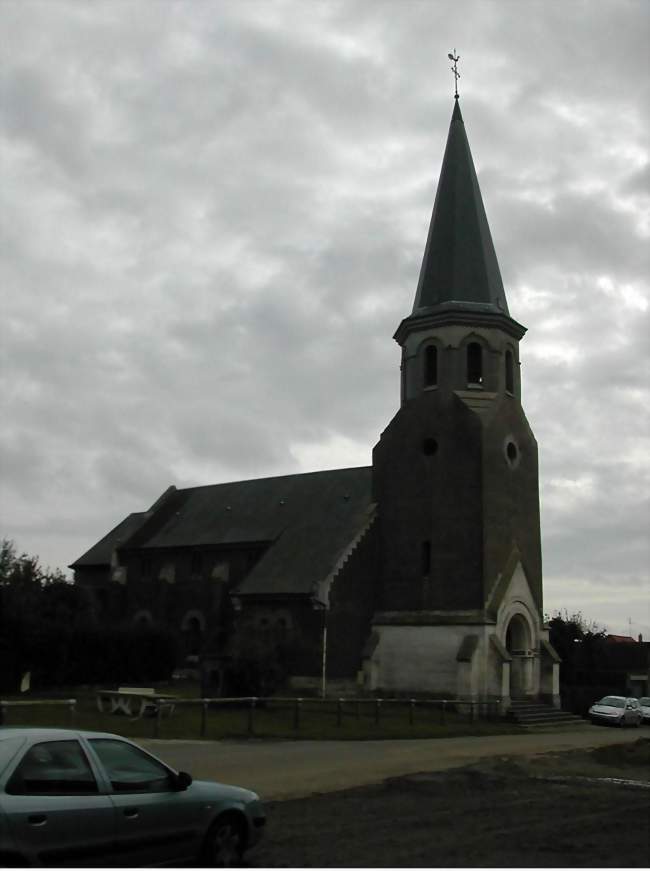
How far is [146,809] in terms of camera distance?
28.8 ft

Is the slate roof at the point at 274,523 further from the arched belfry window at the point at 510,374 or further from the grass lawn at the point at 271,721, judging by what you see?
the arched belfry window at the point at 510,374

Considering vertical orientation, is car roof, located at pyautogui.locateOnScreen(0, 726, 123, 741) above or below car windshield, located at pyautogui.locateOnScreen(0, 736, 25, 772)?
above

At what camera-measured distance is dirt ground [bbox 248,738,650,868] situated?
32.5 ft

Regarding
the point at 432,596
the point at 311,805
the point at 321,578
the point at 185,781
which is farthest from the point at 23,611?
the point at 185,781

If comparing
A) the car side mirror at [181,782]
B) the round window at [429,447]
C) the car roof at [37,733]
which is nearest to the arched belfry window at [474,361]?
the round window at [429,447]

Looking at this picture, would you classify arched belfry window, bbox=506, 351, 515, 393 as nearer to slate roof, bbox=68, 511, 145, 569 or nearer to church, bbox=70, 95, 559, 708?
church, bbox=70, 95, 559, 708

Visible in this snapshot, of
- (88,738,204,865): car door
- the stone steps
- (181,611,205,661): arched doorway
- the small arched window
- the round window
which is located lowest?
the stone steps

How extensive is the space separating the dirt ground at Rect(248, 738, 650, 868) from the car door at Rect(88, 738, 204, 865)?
1204 mm

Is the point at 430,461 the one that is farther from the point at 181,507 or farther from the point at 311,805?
the point at 311,805

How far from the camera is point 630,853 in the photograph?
10.1 metres

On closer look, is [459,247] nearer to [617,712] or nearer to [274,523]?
[274,523]

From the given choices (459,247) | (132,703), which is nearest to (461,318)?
(459,247)

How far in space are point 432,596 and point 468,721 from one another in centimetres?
568

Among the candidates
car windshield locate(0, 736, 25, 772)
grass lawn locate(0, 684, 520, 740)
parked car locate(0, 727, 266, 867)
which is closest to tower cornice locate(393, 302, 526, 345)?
grass lawn locate(0, 684, 520, 740)
